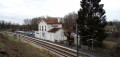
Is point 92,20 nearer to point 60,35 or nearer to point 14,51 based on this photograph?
point 60,35

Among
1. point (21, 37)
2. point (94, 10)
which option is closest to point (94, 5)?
point (94, 10)

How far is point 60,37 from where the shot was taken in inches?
846

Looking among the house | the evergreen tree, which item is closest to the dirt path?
the evergreen tree

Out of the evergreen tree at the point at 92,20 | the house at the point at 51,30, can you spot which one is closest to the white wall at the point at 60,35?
the house at the point at 51,30

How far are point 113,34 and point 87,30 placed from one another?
7138mm

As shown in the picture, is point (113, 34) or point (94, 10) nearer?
point (94, 10)

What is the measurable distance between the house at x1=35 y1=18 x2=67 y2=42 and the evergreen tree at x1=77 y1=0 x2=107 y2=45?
599 cm

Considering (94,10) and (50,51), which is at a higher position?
(94,10)

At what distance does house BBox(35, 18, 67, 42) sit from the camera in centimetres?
2109

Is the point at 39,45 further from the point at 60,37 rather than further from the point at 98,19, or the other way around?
the point at 60,37

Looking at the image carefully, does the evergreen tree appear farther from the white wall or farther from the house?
the house

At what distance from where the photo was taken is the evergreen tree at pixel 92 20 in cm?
1509

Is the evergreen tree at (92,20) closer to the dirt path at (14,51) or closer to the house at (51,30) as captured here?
the house at (51,30)

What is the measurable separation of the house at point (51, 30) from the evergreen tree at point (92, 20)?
5.99 metres
